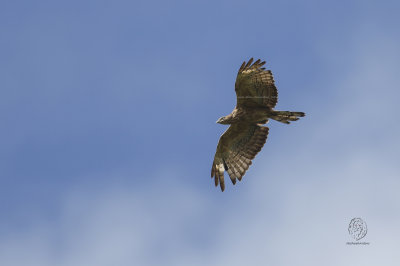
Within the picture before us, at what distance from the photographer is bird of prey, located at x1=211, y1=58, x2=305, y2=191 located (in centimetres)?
1895

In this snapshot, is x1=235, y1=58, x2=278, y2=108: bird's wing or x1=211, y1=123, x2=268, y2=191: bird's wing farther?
x1=211, y1=123, x2=268, y2=191: bird's wing

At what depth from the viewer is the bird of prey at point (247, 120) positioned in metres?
19.0

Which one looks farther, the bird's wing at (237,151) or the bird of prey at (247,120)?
the bird's wing at (237,151)

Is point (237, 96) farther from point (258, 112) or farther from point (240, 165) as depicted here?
point (240, 165)

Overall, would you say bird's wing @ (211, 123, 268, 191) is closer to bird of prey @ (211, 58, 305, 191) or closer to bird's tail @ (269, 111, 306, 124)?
bird of prey @ (211, 58, 305, 191)

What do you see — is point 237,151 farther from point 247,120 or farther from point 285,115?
point 285,115

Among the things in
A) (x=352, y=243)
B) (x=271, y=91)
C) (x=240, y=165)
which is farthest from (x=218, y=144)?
(x=352, y=243)

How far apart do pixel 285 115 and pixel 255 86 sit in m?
1.32

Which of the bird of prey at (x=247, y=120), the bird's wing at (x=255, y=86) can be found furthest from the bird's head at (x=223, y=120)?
the bird's wing at (x=255, y=86)

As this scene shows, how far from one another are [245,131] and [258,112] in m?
1.37

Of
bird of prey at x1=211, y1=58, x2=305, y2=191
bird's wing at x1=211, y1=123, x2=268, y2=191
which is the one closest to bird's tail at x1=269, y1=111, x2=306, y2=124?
bird of prey at x1=211, y1=58, x2=305, y2=191

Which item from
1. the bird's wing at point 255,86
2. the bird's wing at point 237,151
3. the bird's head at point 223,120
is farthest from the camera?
the bird's wing at point 237,151

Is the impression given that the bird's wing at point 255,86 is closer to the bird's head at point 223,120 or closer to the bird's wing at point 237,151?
the bird's head at point 223,120

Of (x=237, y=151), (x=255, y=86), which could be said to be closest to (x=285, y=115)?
(x=255, y=86)
